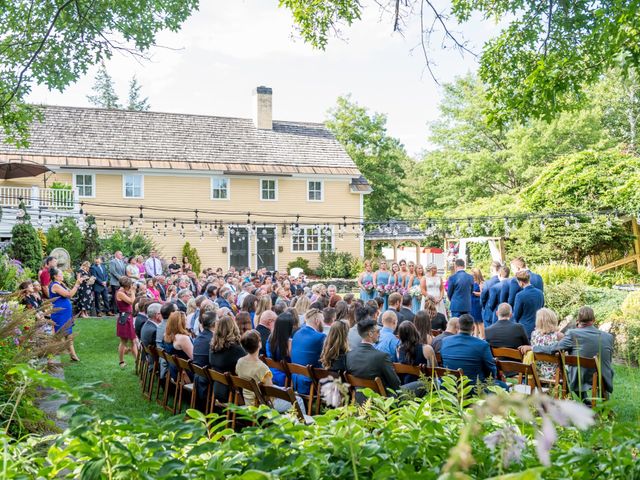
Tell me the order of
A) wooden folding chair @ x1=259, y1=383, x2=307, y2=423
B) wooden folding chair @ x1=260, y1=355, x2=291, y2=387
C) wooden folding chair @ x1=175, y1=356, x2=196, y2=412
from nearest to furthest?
wooden folding chair @ x1=259, y1=383, x2=307, y2=423 < wooden folding chair @ x1=260, y1=355, x2=291, y2=387 < wooden folding chair @ x1=175, y1=356, x2=196, y2=412

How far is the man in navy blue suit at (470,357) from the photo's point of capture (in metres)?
6.57

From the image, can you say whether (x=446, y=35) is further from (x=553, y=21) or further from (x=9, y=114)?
(x=9, y=114)

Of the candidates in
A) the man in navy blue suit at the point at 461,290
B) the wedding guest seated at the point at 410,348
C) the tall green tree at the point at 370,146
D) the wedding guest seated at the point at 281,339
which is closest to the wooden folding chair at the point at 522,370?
the wedding guest seated at the point at 410,348

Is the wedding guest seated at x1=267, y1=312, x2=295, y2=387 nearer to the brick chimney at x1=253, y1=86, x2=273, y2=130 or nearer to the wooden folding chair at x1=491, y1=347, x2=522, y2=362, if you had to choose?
the wooden folding chair at x1=491, y1=347, x2=522, y2=362

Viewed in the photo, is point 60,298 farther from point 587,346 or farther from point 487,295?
point 587,346

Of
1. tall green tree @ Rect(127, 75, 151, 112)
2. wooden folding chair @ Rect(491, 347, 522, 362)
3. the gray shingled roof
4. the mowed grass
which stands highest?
tall green tree @ Rect(127, 75, 151, 112)

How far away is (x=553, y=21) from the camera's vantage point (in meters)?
9.57

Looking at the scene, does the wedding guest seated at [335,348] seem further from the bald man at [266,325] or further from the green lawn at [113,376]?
the bald man at [266,325]

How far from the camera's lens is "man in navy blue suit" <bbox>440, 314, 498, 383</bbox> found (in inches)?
259

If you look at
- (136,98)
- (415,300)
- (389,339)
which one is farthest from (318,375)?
(136,98)

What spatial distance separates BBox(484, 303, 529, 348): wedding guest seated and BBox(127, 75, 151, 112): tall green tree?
2651 inches

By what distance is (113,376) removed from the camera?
10.4 meters

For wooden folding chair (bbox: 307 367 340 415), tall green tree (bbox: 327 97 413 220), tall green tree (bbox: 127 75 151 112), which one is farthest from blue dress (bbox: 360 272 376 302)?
tall green tree (bbox: 127 75 151 112)

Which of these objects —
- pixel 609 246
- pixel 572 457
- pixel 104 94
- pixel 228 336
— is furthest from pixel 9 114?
pixel 104 94
